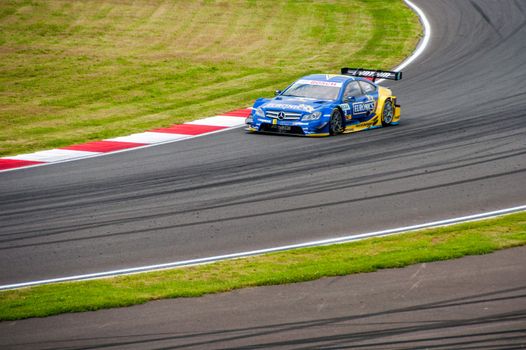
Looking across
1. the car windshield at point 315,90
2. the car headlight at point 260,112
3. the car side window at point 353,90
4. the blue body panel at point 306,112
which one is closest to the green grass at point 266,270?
the blue body panel at point 306,112

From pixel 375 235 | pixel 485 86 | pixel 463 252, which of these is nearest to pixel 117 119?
pixel 485 86

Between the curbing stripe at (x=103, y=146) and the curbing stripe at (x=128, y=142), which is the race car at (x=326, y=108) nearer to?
the curbing stripe at (x=128, y=142)

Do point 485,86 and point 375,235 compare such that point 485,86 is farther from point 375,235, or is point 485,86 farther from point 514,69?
point 375,235

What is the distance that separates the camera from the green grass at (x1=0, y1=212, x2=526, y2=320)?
410 inches

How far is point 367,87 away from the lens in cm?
2162

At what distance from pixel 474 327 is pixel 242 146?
10.4m

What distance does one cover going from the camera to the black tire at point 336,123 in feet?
65.8

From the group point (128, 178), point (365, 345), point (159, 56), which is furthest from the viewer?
point (159, 56)

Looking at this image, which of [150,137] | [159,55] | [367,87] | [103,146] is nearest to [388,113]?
[367,87]

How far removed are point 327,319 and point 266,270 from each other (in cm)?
190

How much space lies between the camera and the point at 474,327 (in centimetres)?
925

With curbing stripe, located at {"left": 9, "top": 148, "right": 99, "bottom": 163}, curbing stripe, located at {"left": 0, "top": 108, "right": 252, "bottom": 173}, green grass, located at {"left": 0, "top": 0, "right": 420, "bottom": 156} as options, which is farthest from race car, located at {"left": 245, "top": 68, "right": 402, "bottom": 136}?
curbing stripe, located at {"left": 9, "top": 148, "right": 99, "bottom": 163}

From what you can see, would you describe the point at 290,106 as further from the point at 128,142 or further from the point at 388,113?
the point at 128,142

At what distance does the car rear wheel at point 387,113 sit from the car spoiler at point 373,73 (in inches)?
23.3
